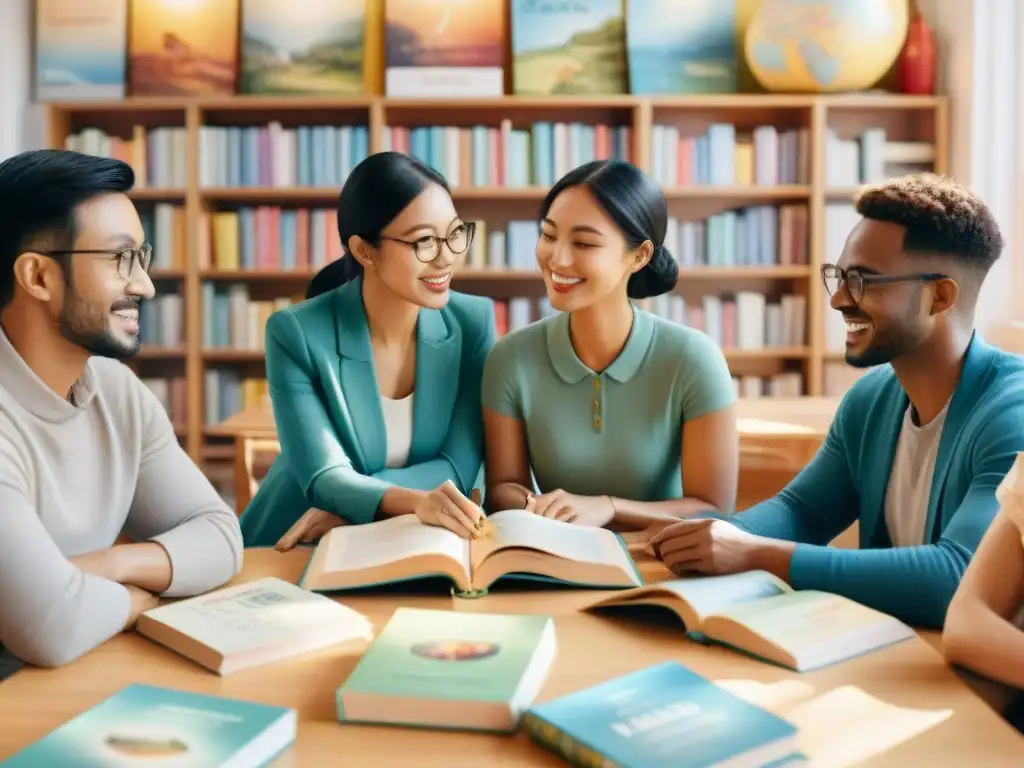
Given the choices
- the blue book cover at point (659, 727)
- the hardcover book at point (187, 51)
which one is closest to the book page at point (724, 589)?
the blue book cover at point (659, 727)

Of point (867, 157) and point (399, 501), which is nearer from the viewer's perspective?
point (399, 501)

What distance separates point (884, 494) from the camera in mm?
1635

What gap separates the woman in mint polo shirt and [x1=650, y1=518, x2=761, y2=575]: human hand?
382mm

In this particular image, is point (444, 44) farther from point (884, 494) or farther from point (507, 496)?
point (884, 494)

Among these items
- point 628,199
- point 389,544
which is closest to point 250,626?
point 389,544

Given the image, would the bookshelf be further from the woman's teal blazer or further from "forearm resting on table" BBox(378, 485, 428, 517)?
"forearm resting on table" BBox(378, 485, 428, 517)

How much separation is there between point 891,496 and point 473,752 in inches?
36.6

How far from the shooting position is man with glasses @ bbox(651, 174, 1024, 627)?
1342mm

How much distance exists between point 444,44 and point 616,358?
3.29 metres

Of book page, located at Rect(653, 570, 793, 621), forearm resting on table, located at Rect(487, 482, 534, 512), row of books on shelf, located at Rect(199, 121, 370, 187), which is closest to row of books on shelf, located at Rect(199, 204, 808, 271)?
row of books on shelf, located at Rect(199, 121, 370, 187)

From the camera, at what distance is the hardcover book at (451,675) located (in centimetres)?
99

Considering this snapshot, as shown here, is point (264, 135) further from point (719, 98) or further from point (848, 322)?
point (848, 322)

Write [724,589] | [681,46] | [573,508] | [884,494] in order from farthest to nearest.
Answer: [681,46] → [573,508] → [884,494] → [724,589]

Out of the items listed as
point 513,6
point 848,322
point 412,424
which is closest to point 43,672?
point 412,424
